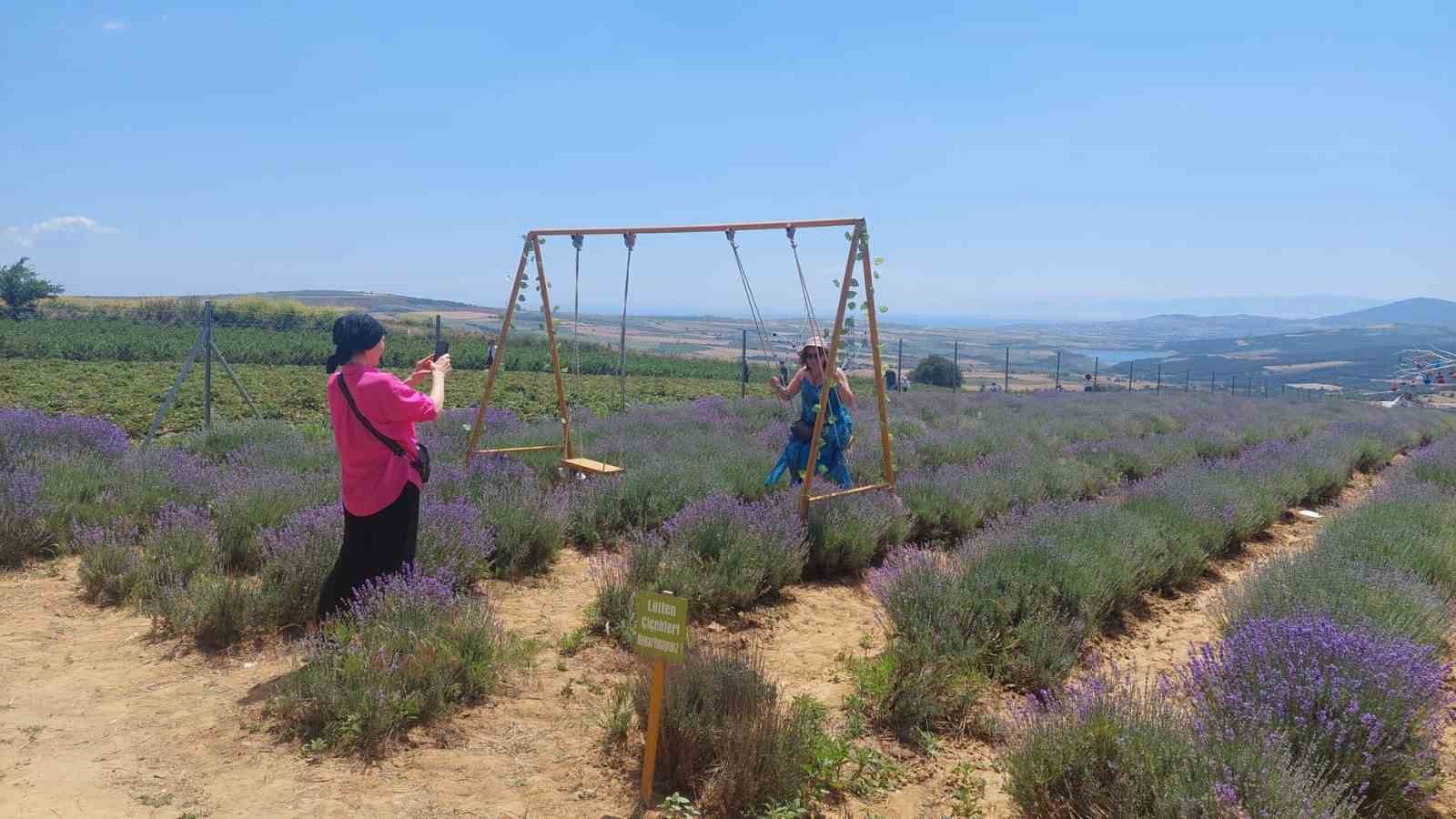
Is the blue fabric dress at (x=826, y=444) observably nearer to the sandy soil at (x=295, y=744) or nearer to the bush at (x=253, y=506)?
the sandy soil at (x=295, y=744)

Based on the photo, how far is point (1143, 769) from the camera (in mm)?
2844

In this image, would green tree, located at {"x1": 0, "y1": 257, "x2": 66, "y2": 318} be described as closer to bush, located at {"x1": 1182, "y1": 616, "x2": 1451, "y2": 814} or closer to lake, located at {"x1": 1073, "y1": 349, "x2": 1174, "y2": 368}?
bush, located at {"x1": 1182, "y1": 616, "x2": 1451, "y2": 814}

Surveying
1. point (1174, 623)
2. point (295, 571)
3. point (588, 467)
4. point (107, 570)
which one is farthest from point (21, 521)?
point (1174, 623)

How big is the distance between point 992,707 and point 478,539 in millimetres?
3111

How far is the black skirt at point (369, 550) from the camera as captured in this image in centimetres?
446

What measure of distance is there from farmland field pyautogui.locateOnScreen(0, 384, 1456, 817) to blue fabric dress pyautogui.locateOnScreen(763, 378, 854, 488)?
429mm

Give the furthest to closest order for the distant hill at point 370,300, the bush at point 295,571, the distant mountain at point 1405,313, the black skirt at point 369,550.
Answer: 1. the distant mountain at point 1405,313
2. the distant hill at point 370,300
3. the bush at point 295,571
4. the black skirt at point 369,550

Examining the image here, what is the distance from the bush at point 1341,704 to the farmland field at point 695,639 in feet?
0.07

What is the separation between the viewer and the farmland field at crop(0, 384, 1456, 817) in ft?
10.5

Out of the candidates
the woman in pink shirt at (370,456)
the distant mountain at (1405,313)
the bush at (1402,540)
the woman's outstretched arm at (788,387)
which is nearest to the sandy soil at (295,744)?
the woman in pink shirt at (370,456)

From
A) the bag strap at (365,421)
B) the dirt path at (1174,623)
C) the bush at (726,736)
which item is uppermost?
the bag strap at (365,421)

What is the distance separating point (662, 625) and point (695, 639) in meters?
1.48

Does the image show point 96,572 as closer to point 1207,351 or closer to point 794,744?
point 794,744

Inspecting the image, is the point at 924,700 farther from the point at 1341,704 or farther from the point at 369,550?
the point at 369,550
